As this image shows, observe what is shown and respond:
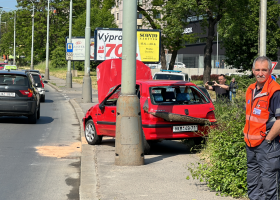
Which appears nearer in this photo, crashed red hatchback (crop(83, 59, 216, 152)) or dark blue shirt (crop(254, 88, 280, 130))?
dark blue shirt (crop(254, 88, 280, 130))

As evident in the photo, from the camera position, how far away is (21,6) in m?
89.9

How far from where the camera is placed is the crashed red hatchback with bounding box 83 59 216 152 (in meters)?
8.97

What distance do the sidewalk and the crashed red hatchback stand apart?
0.47m

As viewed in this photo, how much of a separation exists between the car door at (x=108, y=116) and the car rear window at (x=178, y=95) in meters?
0.99

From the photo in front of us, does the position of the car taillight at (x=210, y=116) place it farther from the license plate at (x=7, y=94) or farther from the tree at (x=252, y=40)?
the tree at (x=252, y=40)

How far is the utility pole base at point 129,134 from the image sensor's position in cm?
785

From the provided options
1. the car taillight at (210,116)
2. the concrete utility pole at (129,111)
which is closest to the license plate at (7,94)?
the car taillight at (210,116)

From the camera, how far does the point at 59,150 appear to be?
10.2 m

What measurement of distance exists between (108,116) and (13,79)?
251 inches

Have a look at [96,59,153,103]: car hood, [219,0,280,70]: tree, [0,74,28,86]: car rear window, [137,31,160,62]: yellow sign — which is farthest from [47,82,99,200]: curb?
[219,0,280,70]: tree

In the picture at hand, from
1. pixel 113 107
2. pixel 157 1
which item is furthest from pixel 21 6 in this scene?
pixel 113 107

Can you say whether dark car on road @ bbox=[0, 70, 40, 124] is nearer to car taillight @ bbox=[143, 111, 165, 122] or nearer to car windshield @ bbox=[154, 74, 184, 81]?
car taillight @ bbox=[143, 111, 165, 122]

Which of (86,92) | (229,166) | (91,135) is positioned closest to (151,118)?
(91,135)

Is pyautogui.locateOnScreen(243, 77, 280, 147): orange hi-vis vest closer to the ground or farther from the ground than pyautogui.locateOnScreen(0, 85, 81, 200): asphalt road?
farther from the ground
